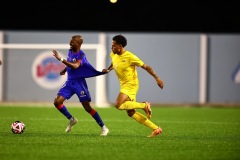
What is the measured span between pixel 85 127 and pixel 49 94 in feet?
29.4

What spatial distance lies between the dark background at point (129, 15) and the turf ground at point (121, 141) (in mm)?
13472

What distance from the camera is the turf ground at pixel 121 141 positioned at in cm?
960

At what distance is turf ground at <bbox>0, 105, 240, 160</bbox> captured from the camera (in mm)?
9602

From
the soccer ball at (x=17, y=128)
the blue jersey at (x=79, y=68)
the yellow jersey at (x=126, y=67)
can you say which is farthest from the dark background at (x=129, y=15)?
the soccer ball at (x=17, y=128)

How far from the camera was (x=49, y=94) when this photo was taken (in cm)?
2356

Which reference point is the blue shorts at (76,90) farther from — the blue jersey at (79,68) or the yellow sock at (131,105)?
the yellow sock at (131,105)

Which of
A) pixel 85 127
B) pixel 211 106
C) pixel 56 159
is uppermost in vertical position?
pixel 56 159

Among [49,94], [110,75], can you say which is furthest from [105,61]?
[49,94]

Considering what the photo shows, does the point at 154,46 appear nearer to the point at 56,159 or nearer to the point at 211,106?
the point at 211,106

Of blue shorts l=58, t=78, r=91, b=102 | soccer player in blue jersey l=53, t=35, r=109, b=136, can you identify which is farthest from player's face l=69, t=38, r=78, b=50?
blue shorts l=58, t=78, r=91, b=102

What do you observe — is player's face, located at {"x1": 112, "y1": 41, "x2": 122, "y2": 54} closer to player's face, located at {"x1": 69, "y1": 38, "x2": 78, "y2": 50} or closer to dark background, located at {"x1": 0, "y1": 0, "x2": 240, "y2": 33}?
player's face, located at {"x1": 69, "y1": 38, "x2": 78, "y2": 50}

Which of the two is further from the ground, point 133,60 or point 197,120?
point 133,60

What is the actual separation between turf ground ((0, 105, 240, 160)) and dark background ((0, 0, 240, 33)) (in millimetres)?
13472

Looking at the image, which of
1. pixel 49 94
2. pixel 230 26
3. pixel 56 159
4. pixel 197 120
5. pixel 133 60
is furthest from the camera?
pixel 230 26
